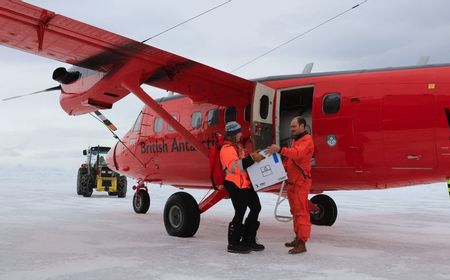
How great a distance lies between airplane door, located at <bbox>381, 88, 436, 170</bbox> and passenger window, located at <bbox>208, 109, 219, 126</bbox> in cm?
354

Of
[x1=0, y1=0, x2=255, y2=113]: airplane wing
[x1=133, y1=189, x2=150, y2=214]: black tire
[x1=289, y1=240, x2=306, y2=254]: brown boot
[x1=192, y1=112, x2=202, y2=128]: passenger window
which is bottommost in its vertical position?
[x1=289, y1=240, x2=306, y2=254]: brown boot

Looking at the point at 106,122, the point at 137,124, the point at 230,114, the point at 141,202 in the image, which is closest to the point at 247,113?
the point at 230,114

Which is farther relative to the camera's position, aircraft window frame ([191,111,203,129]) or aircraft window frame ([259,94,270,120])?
aircraft window frame ([191,111,203,129])

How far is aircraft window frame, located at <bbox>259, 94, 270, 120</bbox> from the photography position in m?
7.89

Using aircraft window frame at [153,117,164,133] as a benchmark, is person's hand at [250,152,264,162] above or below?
below

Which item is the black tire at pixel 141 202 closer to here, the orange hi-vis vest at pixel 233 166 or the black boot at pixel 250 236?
the black boot at pixel 250 236

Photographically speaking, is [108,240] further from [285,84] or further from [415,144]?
[415,144]

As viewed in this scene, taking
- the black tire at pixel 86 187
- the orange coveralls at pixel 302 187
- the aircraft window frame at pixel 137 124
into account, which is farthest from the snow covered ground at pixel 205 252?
the black tire at pixel 86 187

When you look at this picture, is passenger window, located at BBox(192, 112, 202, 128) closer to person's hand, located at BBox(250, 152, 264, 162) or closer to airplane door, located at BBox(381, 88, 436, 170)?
person's hand, located at BBox(250, 152, 264, 162)

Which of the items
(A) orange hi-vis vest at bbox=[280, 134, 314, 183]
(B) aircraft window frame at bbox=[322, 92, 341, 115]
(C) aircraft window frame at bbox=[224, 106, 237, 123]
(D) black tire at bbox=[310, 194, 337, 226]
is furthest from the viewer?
(D) black tire at bbox=[310, 194, 337, 226]

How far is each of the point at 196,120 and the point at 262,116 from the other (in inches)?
86.7

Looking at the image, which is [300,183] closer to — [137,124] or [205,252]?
[205,252]

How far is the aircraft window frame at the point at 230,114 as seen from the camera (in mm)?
8741

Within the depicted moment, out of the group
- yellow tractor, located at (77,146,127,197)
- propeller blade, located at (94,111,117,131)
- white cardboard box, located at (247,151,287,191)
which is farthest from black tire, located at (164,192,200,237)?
yellow tractor, located at (77,146,127,197)
